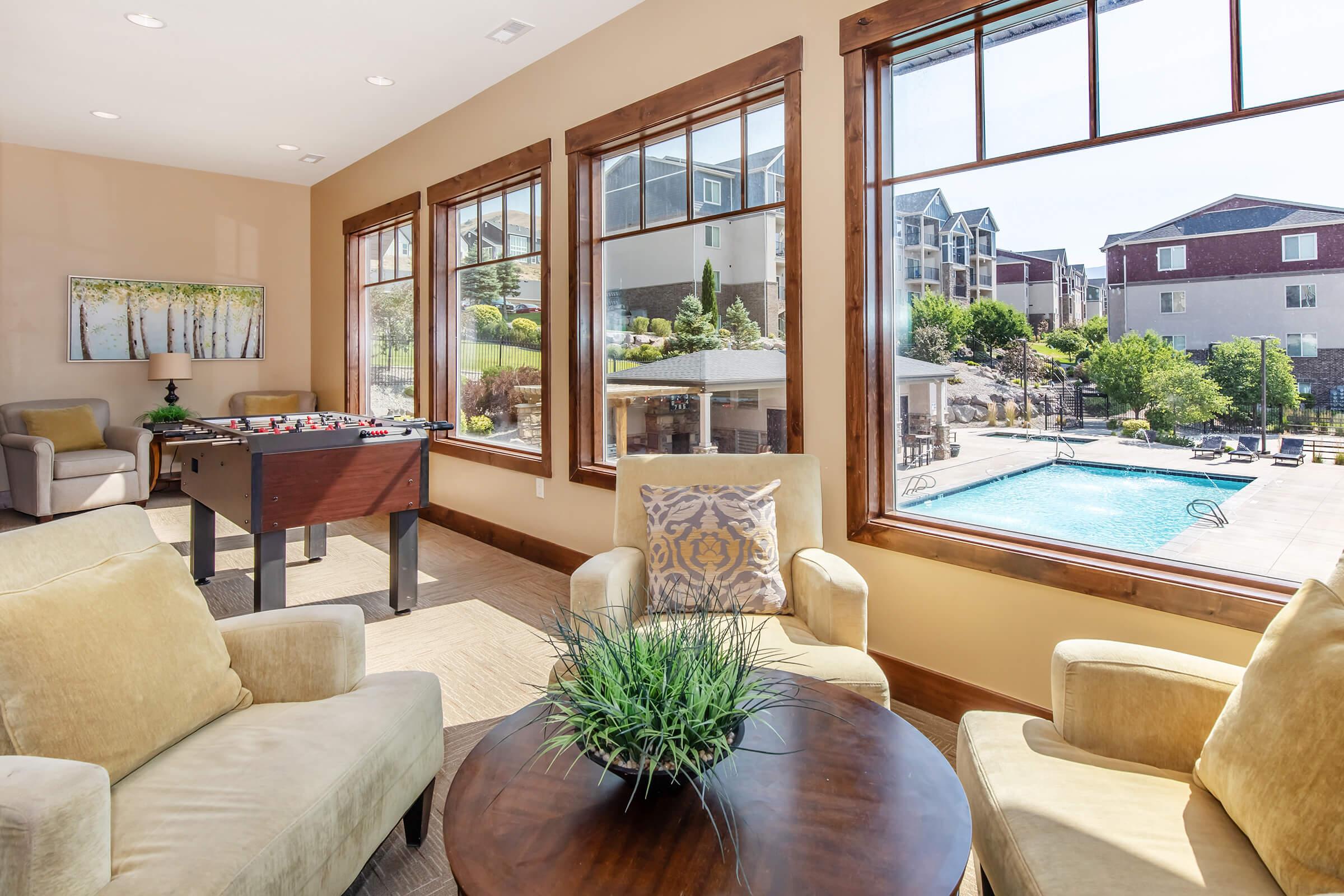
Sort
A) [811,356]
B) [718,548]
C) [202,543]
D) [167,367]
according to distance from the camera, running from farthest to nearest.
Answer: [167,367]
[202,543]
[811,356]
[718,548]

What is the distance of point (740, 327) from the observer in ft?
11.0

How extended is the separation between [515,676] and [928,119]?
2539mm

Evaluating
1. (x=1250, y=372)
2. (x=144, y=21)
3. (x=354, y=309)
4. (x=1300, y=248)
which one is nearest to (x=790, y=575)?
(x=1250, y=372)

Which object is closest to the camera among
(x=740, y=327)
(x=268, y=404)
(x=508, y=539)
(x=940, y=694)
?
(x=940, y=694)

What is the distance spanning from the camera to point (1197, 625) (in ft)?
6.61

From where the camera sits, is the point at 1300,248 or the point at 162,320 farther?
the point at 162,320

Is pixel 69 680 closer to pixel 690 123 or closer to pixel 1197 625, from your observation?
pixel 1197 625

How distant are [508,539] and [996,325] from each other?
3.15 meters

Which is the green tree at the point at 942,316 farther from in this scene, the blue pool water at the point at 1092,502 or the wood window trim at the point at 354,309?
the wood window trim at the point at 354,309

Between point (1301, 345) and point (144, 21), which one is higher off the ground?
point (144, 21)

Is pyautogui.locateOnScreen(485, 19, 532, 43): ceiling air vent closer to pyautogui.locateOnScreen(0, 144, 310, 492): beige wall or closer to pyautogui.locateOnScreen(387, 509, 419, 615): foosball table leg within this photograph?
A: pyautogui.locateOnScreen(387, 509, 419, 615): foosball table leg

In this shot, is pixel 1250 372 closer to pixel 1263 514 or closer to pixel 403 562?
pixel 1263 514

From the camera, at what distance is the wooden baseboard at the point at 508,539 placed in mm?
4156

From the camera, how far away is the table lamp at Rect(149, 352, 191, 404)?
20.6 feet
